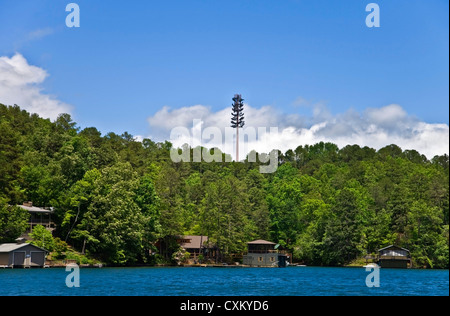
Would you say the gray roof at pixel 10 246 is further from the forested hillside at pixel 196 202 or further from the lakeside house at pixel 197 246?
the lakeside house at pixel 197 246

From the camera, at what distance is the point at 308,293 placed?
136 ft

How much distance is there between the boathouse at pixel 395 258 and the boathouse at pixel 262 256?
18405 millimetres

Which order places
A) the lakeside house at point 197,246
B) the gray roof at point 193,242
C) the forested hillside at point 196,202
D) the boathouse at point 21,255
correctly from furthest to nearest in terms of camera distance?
the gray roof at point 193,242
the lakeside house at point 197,246
the forested hillside at point 196,202
the boathouse at point 21,255

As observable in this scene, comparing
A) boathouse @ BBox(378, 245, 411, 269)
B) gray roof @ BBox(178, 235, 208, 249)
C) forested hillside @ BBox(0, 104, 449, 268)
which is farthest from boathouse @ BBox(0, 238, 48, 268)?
boathouse @ BBox(378, 245, 411, 269)

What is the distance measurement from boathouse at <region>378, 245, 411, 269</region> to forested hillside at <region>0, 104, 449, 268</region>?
5.48 feet

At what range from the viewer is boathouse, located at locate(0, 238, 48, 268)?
223 ft

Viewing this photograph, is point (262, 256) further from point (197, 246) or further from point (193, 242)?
point (193, 242)

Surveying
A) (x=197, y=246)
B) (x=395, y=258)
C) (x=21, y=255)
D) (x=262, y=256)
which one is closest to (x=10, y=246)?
(x=21, y=255)

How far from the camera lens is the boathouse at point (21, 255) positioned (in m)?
68.0

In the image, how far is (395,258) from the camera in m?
98.1

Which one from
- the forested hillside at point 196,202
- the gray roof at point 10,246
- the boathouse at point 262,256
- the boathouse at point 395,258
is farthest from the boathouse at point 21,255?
the boathouse at point 395,258

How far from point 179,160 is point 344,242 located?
60.7m

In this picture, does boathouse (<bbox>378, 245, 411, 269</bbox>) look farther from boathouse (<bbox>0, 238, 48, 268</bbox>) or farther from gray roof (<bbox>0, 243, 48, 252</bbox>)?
gray roof (<bbox>0, 243, 48, 252</bbox>)

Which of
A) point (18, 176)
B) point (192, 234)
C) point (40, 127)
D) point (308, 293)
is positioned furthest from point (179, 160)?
point (308, 293)
